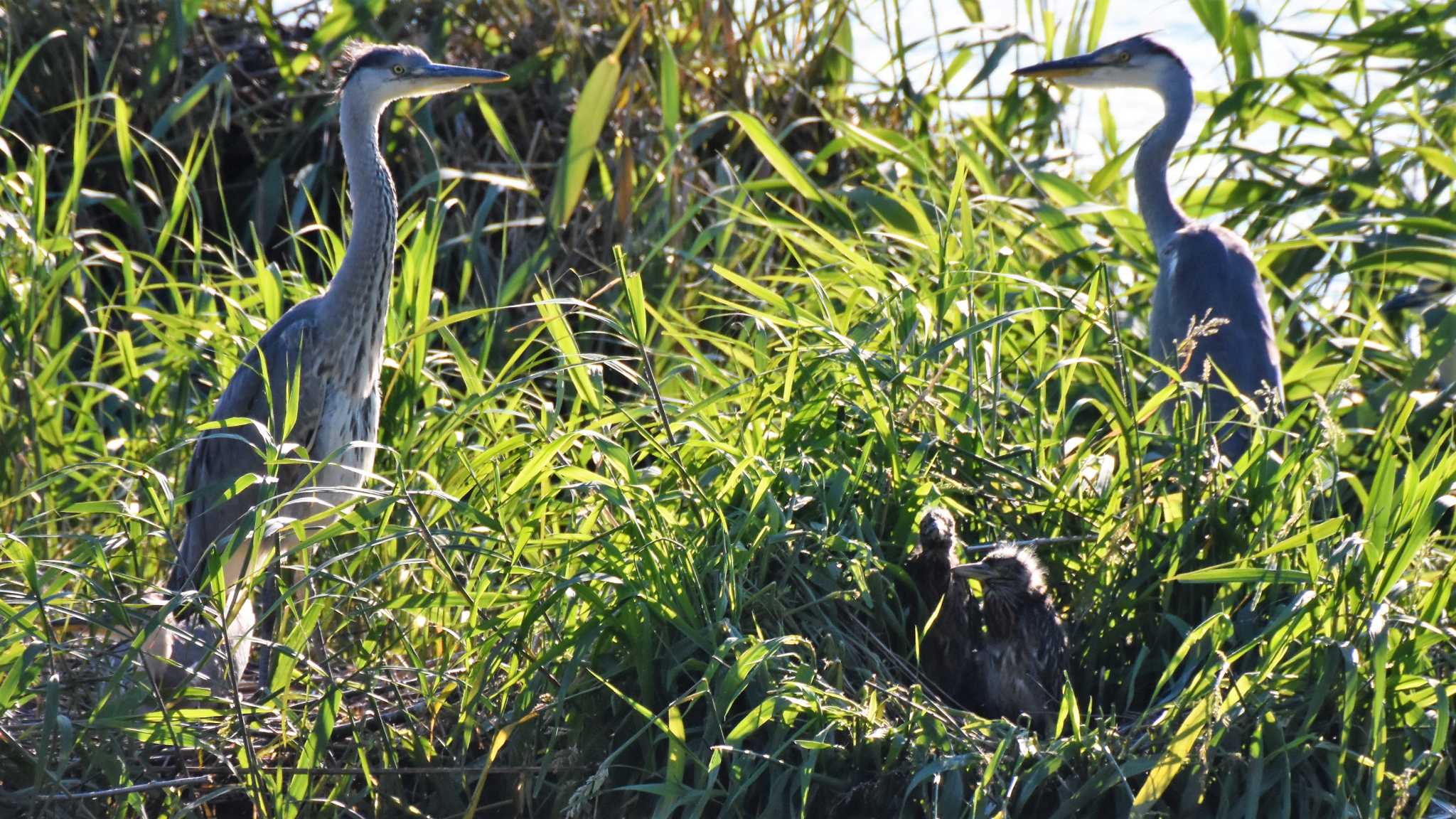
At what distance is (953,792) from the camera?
9.09ft

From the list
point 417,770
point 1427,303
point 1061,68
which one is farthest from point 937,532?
point 1061,68

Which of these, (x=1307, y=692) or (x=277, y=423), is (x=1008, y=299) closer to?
(x=1307, y=692)

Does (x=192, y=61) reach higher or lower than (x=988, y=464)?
higher

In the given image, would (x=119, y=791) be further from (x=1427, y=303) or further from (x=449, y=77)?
(x=1427, y=303)

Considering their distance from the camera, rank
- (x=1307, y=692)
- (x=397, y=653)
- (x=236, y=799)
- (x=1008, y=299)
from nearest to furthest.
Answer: (x=1307, y=692) < (x=236, y=799) < (x=397, y=653) < (x=1008, y=299)

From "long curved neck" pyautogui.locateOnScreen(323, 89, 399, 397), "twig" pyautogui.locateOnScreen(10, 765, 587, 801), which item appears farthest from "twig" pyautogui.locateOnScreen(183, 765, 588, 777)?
"long curved neck" pyautogui.locateOnScreen(323, 89, 399, 397)

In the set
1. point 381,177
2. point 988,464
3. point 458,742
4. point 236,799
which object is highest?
point 381,177

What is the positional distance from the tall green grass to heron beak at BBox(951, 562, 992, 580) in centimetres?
20

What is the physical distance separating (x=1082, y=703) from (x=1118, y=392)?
728 mm

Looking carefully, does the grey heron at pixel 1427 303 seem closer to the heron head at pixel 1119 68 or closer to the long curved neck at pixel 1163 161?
the long curved neck at pixel 1163 161

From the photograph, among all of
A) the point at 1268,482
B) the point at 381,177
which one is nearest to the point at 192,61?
the point at 381,177

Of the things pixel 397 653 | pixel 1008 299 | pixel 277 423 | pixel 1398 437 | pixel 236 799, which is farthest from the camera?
pixel 1008 299

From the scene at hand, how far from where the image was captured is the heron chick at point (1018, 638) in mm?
3193

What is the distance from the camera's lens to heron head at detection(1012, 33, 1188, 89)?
5547 millimetres
